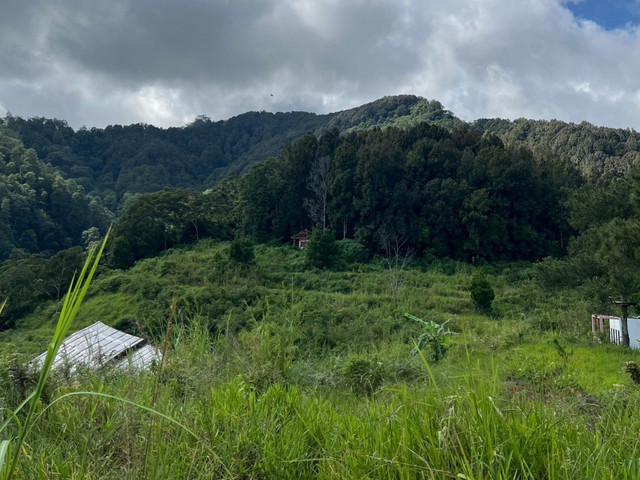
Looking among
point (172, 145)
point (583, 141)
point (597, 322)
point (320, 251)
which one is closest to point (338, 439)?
point (597, 322)

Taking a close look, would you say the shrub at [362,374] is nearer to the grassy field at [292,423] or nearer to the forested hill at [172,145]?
the grassy field at [292,423]

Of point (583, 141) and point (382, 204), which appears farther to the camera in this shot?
point (583, 141)

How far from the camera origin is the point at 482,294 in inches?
666

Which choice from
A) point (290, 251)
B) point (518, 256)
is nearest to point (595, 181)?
point (518, 256)

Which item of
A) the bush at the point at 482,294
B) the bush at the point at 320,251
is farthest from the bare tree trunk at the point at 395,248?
the bush at the point at 482,294

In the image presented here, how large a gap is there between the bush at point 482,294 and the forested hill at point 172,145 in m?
35.2

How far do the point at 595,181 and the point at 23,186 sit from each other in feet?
151

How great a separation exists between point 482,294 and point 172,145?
67059mm

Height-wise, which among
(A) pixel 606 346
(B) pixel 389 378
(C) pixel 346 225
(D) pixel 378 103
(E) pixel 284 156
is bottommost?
(A) pixel 606 346

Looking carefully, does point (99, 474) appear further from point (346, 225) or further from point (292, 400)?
point (346, 225)

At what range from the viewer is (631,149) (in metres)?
39.8

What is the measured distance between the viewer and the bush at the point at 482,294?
16.9m

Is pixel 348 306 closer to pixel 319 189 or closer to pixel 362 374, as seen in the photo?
pixel 319 189

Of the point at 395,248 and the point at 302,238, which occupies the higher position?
the point at 302,238
